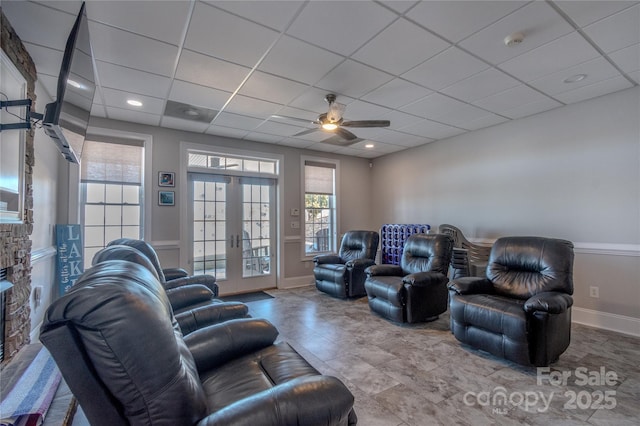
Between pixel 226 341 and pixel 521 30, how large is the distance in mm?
3079

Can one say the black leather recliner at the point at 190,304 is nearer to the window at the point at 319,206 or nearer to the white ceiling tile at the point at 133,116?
the white ceiling tile at the point at 133,116

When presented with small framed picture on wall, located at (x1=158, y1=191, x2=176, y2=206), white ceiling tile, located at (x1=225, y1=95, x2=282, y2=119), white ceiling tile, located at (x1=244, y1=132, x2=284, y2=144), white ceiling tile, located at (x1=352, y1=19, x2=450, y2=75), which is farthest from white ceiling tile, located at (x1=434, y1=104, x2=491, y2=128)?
small framed picture on wall, located at (x1=158, y1=191, x2=176, y2=206)

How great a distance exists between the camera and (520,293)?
2949mm

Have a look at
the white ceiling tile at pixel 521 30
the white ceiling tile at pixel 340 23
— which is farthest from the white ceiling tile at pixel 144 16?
the white ceiling tile at pixel 521 30

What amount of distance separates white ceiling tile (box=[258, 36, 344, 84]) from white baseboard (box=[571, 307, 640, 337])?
4123 mm

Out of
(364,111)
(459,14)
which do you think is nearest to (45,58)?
(364,111)

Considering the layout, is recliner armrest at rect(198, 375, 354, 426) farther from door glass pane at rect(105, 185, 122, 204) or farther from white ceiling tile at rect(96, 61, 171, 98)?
door glass pane at rect(105, 185, 122, 204)

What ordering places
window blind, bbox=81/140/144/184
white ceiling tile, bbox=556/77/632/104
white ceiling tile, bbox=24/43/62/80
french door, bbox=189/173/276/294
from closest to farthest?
white ceiling tile, bbox=24/43/62/80
white ceiling tile, bbox=556/77/632/104
window blind, bbox=81/140/144/184
french door, bbox=189/173/276/294

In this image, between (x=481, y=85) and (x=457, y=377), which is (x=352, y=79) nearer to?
(x=481, y=85)

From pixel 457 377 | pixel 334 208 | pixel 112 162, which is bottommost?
pixel 457 377

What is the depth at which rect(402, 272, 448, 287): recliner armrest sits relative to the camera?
349 centimetres

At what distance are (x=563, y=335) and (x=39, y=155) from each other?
5.17 m

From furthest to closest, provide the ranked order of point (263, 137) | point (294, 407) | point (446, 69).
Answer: point (263, 137)
point (446, 69)
point (294, 407)

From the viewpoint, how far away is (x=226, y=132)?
4.86 metres
